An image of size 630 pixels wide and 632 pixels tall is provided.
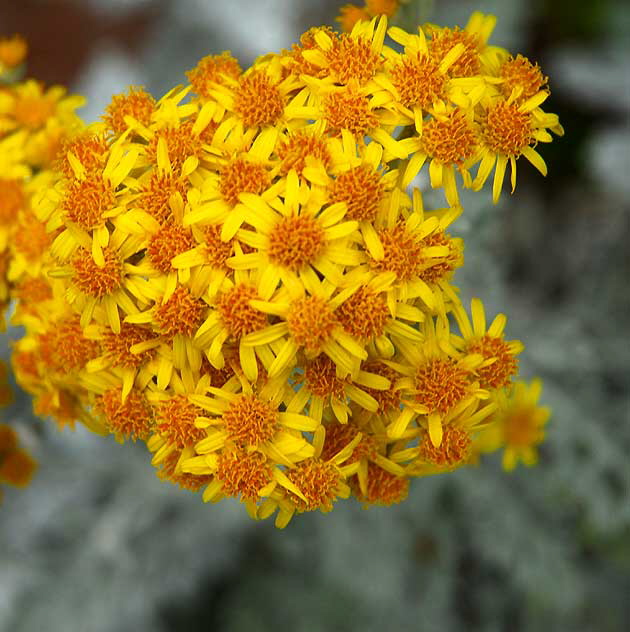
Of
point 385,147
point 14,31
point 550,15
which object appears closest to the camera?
point 385,147

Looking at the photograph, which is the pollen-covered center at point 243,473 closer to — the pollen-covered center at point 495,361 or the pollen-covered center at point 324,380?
the pollen-covered center at point 324,380

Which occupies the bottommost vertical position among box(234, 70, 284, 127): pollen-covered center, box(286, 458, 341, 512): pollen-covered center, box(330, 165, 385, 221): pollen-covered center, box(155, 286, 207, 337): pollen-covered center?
box(286, 458, 341, 512): pollen-covered center

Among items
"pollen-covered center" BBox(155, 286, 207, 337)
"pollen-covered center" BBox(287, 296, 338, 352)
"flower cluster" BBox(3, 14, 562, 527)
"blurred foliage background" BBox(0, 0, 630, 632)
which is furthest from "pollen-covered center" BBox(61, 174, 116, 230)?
"blurred foliage background" BBox(0, 0, 630, 632)

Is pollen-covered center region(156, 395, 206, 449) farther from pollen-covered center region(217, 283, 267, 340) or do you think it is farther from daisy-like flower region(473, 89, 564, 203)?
daisy-like flower region(473, 89, 564, 203)

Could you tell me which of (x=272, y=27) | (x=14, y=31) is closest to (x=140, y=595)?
(x=272, y=27)

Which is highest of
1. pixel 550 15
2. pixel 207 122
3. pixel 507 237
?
pixel 550 15

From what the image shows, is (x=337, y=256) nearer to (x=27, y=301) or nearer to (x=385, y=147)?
(x=385, y=147)

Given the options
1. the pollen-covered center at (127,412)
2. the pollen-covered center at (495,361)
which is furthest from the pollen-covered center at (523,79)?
the pollen-covered center at (127,412)
